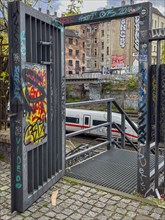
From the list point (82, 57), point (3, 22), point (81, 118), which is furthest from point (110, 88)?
point (3, 22)

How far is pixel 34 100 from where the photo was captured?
2938 millimetres

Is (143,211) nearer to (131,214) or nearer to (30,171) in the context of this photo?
(131,214)

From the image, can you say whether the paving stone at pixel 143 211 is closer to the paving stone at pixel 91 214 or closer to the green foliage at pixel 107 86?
the paving stone at pixel 91 214

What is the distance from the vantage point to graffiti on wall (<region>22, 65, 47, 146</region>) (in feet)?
9.16

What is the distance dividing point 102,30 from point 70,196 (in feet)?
163

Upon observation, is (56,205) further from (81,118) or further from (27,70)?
(81,118)

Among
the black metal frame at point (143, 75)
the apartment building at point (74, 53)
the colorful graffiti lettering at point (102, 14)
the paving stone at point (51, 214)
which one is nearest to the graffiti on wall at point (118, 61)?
the apartment building at point (74, 53)

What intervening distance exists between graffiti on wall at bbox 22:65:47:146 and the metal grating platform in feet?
3.41

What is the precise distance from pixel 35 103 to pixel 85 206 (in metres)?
1.35

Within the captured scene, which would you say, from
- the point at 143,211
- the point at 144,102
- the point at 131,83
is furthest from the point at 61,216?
the point at 131,83

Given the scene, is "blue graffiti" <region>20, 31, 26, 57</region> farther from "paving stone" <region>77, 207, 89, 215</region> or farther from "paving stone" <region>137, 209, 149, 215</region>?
"paving stone" <region>137, 209, 149, 215</region>

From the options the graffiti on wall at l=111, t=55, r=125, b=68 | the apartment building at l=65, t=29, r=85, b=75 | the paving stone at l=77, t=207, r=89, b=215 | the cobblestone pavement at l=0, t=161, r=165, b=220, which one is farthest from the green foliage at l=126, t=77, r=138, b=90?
the paving stone at l=77, t=207, r=89, b=215

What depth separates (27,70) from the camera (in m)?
2.78

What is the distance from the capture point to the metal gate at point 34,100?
2686 millimetres
